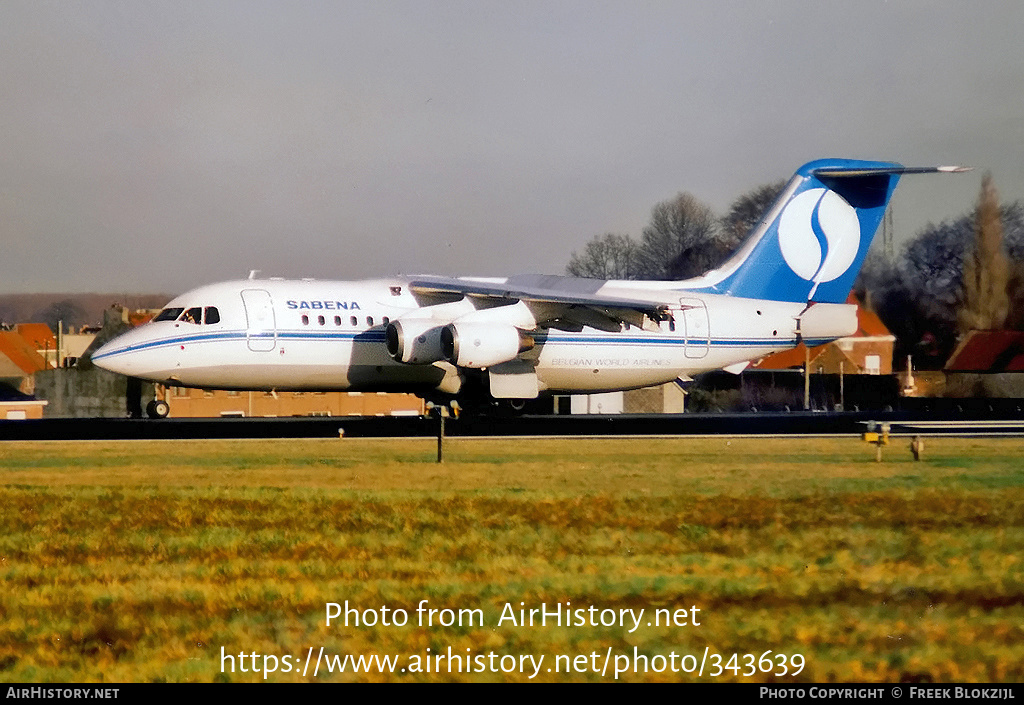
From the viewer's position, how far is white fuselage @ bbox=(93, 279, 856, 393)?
3344cm

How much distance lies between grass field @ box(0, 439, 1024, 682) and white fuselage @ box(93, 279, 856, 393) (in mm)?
12575

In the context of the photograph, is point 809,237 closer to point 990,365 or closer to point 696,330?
point 696,330

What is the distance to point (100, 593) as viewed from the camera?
10.6m

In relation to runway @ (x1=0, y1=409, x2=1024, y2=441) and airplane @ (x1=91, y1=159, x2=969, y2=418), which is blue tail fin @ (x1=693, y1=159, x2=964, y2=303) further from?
runway @ (x1=0, y1=409, x2=1024, y2=441)

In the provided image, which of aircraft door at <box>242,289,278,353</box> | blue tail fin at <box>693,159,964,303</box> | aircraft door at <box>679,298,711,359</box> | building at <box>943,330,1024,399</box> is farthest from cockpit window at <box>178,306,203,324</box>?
building at <box>943,330,1024,399</box>

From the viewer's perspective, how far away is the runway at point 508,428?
31.4 m

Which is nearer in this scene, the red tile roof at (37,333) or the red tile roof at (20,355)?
the red tile roof at (20,355)

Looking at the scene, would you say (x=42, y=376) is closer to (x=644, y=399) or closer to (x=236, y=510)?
(x=644, y=399)

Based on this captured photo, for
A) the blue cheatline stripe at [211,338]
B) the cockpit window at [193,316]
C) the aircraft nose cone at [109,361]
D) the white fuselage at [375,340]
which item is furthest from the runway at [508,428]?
the cockpit window at [193,316]

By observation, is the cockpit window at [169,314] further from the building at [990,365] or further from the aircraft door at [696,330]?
the building at [990,365]

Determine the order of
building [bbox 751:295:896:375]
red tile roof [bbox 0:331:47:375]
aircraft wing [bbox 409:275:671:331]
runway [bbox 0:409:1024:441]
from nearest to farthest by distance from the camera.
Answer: runway [bbox 0:409:1024:441] < aircraft wing [bbox 409:275:671:331] < building [bbox 751:295:896:375] < red tile roof [bbox 0:331:47:375]

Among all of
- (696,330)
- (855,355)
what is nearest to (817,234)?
(696,330)

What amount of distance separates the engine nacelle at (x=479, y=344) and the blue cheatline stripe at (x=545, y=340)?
2.08m

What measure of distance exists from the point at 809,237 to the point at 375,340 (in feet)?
47.1
